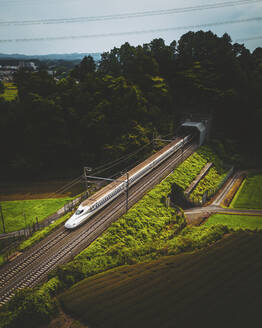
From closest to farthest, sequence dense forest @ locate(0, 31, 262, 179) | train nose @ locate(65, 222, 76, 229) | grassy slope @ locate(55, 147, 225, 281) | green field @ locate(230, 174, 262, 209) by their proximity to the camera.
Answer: grassy slope @ locate(55, 147, 225, 281), train nose @ locate(65, 222, 76, 229), green field @ locate(230, 174, 262, 209), dense forest @ locate(0, 31, 262, 179)

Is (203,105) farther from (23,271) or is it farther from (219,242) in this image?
(23,271)

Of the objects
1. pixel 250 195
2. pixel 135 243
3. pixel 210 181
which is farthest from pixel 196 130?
pixel 135 243

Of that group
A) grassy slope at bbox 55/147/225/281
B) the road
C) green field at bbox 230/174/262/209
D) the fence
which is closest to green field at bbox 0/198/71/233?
the fence

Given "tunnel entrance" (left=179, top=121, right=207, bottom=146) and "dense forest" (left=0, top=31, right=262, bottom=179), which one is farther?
"tunnel entrance" (left=179, top=121, right=207, bottom=146)

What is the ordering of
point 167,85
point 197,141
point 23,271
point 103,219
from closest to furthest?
point 23,271
point 103,219
point 197,141
point 167,85

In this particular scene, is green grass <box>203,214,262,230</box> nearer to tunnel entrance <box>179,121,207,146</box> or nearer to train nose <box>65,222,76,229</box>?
train nose <box>65,222,76,229</box>

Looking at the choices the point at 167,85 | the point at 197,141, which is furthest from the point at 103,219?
the point at 167,85

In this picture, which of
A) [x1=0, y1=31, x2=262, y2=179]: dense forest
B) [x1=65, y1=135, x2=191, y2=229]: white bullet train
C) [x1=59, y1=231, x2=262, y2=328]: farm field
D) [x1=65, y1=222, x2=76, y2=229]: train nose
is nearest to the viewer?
[x1=59, y1=231, x2=262, y2=328]: farm field

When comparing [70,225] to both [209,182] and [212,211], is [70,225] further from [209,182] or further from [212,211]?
[209,182]
